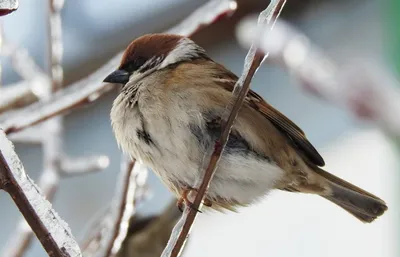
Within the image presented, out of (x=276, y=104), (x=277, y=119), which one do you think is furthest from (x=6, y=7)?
(x=276, y=104)

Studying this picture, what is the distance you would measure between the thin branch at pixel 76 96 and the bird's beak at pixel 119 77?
0.27 ft

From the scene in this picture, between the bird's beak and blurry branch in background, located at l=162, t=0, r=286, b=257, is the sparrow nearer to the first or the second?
the bird's beak

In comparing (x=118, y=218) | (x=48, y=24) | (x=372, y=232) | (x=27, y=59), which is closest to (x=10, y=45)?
(x=27, y=59)

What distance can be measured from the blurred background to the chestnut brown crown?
1237 mm

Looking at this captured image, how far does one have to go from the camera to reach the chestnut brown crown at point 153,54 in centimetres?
209

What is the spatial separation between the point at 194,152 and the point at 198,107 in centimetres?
10

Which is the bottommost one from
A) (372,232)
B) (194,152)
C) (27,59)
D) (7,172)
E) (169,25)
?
(372,232)

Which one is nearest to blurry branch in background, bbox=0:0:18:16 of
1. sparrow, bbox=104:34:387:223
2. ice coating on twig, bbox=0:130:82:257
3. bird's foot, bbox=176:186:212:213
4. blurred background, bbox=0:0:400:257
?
ice coating on twig, bbox=0:130:82:257

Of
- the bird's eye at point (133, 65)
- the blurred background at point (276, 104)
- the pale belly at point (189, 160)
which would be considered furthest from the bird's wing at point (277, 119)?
the blurred background at point (276, 104)

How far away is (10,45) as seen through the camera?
2336mm

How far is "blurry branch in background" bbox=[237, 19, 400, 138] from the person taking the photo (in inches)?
50.1

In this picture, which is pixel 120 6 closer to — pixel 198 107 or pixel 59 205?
pixel 59 205

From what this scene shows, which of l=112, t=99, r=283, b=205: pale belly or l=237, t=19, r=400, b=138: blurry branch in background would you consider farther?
l=112, t=99, r=283, b=205: pale belly

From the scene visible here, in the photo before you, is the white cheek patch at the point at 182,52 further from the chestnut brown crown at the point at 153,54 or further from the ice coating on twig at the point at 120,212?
the ice coating on twig at the point at 120,212
